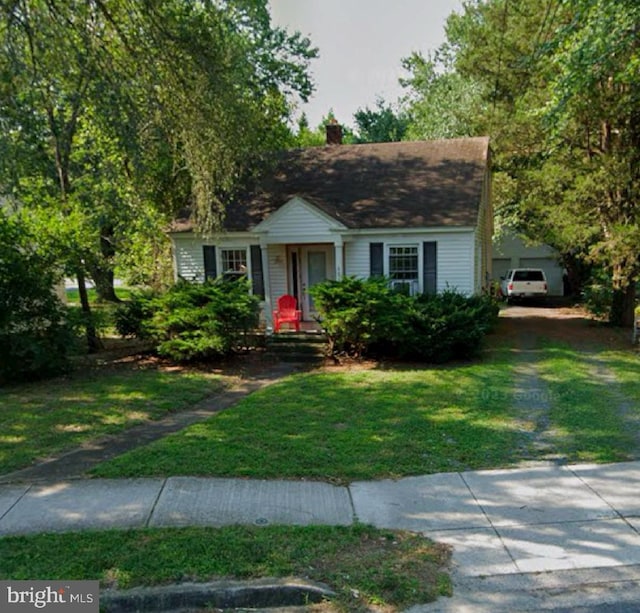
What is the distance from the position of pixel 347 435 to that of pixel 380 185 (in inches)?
403

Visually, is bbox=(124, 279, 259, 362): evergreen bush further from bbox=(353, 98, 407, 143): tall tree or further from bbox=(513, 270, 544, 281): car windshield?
bbox=(353, 98, 407, 143): tall tree

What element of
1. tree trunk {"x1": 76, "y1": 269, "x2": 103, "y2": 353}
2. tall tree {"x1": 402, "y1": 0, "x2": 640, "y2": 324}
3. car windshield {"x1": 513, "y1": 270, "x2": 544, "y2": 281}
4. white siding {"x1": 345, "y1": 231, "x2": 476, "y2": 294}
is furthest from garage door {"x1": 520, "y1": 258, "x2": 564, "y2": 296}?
tree trunk {"x1": 76, "y1": 269, "x2": 103, "y2": 353}

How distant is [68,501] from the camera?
15.6ft

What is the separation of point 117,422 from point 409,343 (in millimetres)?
6124

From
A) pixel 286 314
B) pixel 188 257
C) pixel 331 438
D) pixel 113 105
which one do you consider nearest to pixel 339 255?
pixel 286 314

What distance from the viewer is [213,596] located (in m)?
3.39

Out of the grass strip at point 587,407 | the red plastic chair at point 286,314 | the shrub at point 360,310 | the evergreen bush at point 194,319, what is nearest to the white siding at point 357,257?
the red plastic chair at point 286,314

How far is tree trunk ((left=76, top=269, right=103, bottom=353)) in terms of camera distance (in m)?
11.1

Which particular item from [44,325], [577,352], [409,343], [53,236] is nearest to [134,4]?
[53,236]

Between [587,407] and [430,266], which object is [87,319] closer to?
[430,266]

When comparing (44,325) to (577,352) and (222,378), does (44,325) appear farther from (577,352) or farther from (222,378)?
(577,352)

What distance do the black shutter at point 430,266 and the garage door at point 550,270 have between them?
69.0 ft

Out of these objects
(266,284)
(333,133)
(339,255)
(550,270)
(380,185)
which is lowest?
(550,270)

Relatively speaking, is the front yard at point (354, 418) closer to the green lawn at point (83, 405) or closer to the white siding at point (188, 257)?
the green lawn at point (83, 405)
